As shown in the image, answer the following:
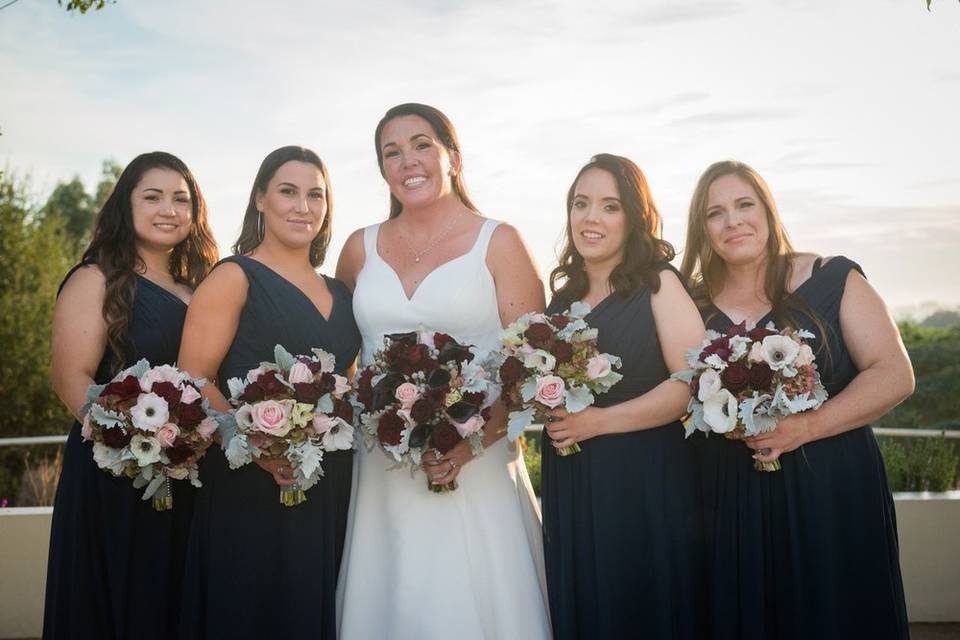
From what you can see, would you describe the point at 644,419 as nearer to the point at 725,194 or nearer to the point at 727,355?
the point at 727,355

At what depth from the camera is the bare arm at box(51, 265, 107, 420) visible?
5199 mm

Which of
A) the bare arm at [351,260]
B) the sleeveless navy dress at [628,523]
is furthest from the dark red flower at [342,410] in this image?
the bare arm at [351,260]

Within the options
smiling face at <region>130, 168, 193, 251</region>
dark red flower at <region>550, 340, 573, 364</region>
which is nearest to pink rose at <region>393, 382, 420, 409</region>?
dark red flower at <region>550, 340, 573, 364</region>

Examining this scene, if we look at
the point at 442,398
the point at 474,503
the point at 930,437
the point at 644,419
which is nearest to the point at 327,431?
the point at 442,398

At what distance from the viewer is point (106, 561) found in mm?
5094

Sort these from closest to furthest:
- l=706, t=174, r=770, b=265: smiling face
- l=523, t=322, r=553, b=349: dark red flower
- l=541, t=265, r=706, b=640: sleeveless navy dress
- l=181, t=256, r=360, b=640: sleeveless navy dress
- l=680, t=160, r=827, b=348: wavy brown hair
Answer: l=523, t=322, r=553, b=349: dark red flower → l=541, t=265, r=706, b=640: sleeveless navy dress → l=181, t=256, r=360, b=640: sleeveless navy dress → l=680, t=160, r=827, b=348: wavy brown hair → l=706, t=174, r=770, b=265: smiling face

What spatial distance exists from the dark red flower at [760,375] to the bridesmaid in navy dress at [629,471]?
0.51 metres

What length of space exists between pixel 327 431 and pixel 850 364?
293 centimetres

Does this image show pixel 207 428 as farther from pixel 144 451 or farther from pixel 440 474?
pixel 440 474

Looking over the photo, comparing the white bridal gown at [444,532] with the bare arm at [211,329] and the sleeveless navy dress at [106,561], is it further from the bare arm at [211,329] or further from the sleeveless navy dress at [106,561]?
the sleeveless navy dress at [106,561]

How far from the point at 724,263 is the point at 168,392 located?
334cm

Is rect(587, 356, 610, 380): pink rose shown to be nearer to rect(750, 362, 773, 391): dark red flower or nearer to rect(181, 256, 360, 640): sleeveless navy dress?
rect(750, 362, 773, 391): dark red flower

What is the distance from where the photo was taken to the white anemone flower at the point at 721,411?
434 cm

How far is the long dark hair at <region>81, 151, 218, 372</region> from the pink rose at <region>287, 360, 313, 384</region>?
1.45 m
